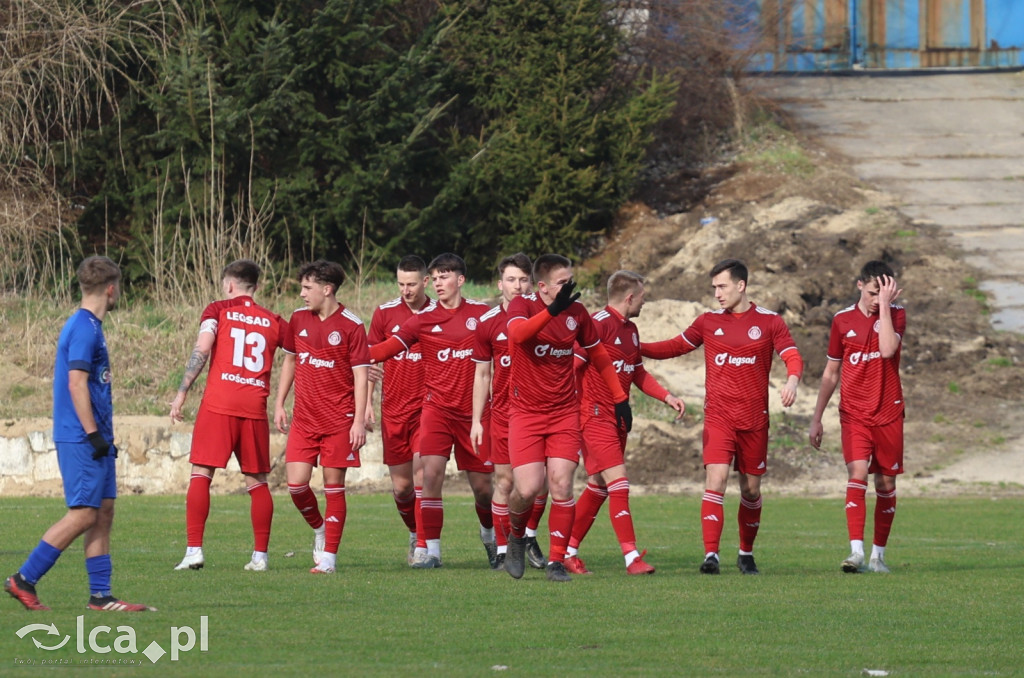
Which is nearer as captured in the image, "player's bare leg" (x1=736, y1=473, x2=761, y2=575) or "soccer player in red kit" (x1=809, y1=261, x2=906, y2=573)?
"player's bare leg" (x1=736, y1=473, x2=761, y2=575)

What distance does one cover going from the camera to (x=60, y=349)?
311 inches

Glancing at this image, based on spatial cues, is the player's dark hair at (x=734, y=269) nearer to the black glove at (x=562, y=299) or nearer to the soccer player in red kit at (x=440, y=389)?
the soccer player in red kit at (x=440, y=389)

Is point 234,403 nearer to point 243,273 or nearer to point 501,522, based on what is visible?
point 243,273

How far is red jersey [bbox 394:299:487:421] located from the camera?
11227mm

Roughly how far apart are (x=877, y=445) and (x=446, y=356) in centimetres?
346

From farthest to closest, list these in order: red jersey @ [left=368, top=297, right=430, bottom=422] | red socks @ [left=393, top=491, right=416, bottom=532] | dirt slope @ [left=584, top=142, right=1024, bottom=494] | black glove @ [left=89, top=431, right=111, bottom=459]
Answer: dirt slope @ [left=584, top=142, right=1024, bottom=494] < red socks @ [left=393, top=491, right=416, bottom=532] < red jersey @ [left=368, top=297, right=430, bottom=422] < black glove @ [left=89, top=431, right=111, bottom=459]

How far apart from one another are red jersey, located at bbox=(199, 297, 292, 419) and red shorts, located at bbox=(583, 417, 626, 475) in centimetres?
244

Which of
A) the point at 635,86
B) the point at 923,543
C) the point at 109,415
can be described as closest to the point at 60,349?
the point at 109,415

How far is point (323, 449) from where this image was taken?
35.5 feet

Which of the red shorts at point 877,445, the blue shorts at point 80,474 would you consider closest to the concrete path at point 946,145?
the red shorts at point 877,445

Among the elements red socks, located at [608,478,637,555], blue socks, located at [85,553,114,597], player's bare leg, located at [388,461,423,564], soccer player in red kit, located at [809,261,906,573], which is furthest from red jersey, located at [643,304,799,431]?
blue socks, located at [85,553,114,597]

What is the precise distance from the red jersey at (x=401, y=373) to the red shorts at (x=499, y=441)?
714mm

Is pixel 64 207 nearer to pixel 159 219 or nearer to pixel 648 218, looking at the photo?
pixel 159 219

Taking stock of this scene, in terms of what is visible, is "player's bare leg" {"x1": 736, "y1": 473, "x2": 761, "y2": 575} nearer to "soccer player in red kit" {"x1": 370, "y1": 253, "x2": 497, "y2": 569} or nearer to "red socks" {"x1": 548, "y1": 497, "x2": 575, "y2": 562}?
"red socks" {"x1": 548, "y1": 497, "x2": 575, "y2": 562}
